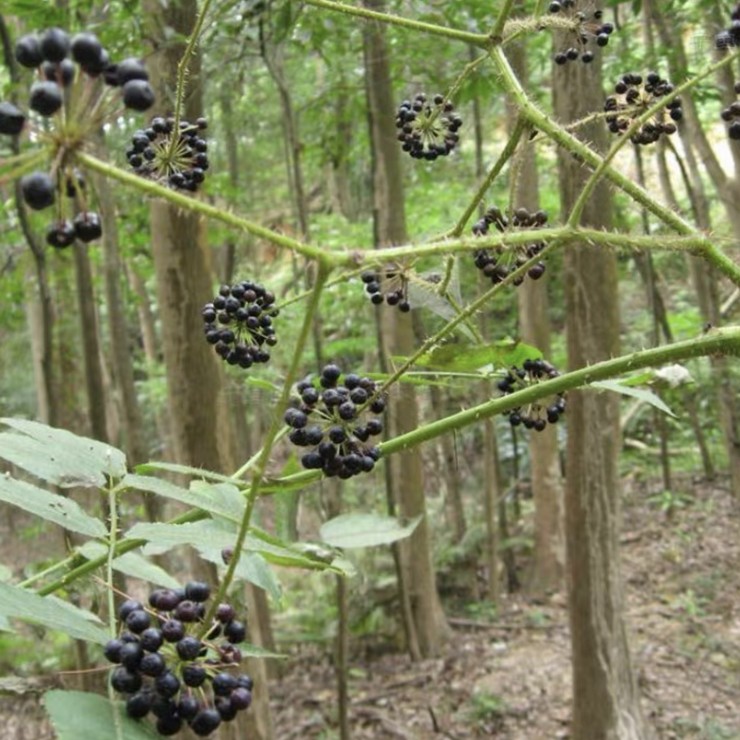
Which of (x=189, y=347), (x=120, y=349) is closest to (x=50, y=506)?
(x=189, y=347)

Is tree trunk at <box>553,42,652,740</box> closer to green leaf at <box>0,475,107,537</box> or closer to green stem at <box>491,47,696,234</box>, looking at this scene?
green stem at <box>491,47,696,234</box>

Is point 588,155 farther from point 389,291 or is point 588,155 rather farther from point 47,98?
point 47,98

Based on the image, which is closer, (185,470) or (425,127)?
(185,470)

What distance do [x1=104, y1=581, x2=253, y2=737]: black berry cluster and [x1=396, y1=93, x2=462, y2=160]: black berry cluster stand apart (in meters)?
1.18

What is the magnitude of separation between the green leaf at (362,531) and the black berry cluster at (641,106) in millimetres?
825

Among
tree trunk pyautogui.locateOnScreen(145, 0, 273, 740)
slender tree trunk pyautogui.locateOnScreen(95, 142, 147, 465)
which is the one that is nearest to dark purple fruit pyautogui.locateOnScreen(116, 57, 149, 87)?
tree trunk pyautogui.locateOnScreen(145, 0, 273, 740)

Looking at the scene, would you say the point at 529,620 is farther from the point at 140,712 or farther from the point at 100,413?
the point at 140,712

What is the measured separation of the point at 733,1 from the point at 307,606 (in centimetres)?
792

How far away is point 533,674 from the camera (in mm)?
7551

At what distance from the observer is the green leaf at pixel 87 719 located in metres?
0.64

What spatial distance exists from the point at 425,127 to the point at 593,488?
12.4 ft

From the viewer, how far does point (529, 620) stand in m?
8.82

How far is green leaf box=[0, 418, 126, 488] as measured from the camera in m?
1.10

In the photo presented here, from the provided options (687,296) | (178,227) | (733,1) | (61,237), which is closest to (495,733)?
(178,227)
